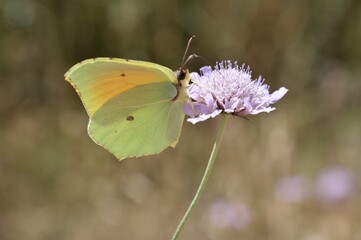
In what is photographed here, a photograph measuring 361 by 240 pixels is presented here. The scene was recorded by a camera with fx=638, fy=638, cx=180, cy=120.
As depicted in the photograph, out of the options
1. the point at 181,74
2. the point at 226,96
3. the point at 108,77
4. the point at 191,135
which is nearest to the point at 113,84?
the point at 108,77

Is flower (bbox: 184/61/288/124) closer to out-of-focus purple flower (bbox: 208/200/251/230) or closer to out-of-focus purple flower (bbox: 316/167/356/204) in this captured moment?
out-of-focus purple flower (bbox: 208/200/251/230)

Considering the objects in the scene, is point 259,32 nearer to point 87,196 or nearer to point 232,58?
point 232,58

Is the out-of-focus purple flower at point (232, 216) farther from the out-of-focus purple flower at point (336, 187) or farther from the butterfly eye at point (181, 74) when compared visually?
the butterfly eye at point (181, 74)

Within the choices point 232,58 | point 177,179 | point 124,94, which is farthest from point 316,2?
point 124,94

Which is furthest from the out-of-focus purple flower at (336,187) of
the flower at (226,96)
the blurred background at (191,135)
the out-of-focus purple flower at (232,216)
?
the flower at (226,96)

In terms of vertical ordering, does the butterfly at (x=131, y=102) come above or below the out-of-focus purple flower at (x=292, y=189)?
above
